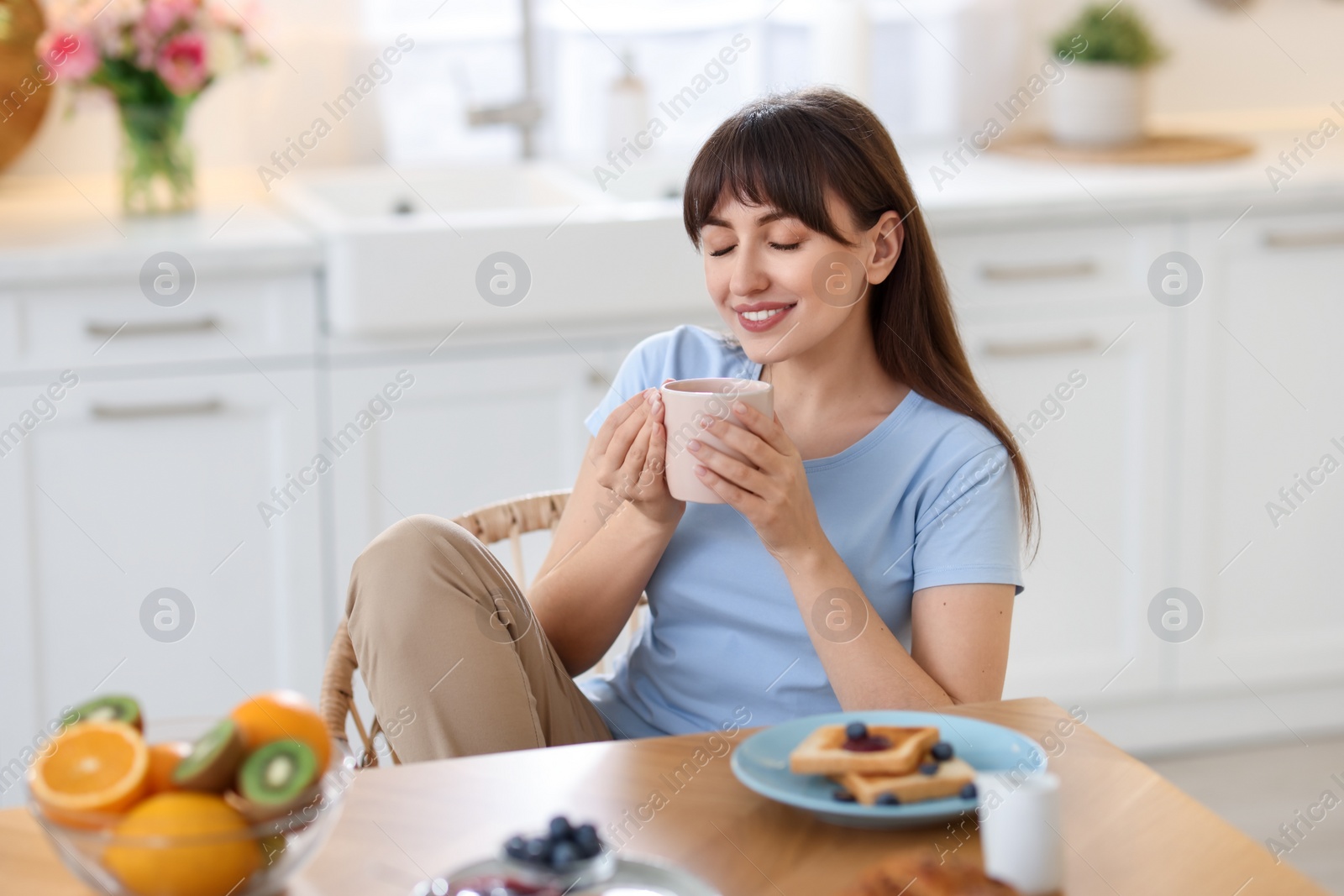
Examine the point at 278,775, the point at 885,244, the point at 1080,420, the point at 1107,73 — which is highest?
the point at 1107,73

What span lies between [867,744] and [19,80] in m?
2.11

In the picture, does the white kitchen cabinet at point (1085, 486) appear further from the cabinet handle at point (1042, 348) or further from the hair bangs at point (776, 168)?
the hair bangs at point (776, 168)

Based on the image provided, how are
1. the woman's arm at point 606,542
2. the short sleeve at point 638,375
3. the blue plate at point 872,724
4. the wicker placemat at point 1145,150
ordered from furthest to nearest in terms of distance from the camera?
the wicker placemat at point 1145,150 < the short sleeve at point 638,375 < the woman's arm at point 606,542 < the blue plate at point 872,724

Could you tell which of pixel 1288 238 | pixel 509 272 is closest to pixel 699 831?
pixel 509 272

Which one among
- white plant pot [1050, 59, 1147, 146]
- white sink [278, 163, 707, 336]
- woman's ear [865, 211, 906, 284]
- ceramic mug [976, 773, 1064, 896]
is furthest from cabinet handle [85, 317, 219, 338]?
white plant pot [1050, 59, 1147, 146]

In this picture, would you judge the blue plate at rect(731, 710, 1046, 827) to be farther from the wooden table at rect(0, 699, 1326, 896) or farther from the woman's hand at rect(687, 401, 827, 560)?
the woman's hand at rect(687, 401, 827, 560)

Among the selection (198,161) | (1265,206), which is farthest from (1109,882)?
(198,161)

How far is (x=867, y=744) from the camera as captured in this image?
3.00ft

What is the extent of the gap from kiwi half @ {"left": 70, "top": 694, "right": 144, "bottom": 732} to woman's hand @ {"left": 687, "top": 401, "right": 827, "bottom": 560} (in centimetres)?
50

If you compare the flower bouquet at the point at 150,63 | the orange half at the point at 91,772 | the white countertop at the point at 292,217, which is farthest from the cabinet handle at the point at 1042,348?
the orange half at the point at 91,772

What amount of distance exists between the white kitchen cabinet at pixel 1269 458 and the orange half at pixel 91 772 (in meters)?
2.03

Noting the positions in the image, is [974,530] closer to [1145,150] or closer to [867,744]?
[867,744]

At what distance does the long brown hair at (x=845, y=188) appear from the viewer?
1286mm

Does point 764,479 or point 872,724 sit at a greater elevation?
point 764,479
